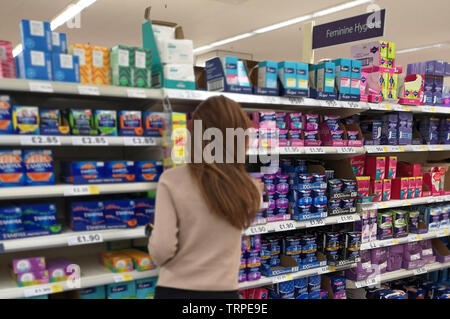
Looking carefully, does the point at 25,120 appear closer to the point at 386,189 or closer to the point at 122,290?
the point at 122,290

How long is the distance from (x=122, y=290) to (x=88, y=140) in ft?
3.10

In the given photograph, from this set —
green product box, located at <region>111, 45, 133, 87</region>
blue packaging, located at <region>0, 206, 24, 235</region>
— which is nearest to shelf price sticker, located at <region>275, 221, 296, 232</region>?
green product box, located at <region>111, 45, 133, 87</region>

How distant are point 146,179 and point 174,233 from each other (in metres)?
0.73

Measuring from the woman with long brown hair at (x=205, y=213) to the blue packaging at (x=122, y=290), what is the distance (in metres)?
0.63

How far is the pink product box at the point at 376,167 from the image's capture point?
3393mm

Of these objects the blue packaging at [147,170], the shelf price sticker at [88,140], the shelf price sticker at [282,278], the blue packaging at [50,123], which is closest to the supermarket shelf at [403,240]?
the shelf price sticker at [282,278]

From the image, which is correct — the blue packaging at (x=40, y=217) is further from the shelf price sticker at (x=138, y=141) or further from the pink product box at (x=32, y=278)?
the shelf price sticker at (x=138, y=141)

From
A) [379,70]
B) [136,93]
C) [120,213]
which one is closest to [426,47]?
[379,70]

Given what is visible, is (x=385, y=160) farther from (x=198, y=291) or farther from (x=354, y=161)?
(x=198, y=291)

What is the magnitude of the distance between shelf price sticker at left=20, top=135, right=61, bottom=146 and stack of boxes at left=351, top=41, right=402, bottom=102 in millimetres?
2457

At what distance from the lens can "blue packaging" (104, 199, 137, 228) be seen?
2281 millimetres

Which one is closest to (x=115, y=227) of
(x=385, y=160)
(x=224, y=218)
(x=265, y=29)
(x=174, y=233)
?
(x=174, y=233)

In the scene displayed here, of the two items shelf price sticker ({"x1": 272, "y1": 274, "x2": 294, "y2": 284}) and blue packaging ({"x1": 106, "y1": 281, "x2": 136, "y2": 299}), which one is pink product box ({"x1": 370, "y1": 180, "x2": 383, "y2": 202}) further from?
blue packaging ({"x1": 106, "y1": 281, "x2": 136, "y2": 299})

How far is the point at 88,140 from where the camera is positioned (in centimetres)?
214
